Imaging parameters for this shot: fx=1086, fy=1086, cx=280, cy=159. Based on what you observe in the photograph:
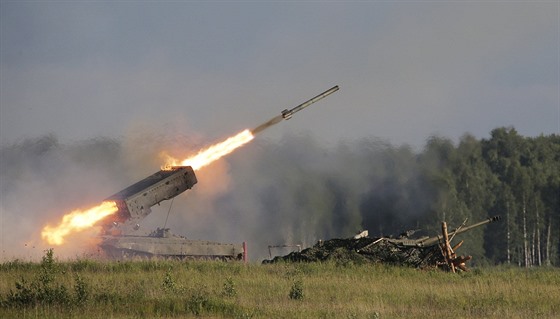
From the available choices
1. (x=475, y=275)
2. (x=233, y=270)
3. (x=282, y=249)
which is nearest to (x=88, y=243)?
(x=233, y=270)

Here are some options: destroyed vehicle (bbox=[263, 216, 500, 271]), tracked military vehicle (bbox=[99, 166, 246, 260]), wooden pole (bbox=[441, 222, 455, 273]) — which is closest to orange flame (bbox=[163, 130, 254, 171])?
tracked military vehicle (bbox=[99, 166, 246, 260])

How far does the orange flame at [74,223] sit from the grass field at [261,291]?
6293 millimetres

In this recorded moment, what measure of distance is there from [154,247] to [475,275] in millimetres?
12455

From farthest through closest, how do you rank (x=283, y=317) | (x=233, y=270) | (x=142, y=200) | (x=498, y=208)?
1. (x=498, y=208)
2. (x=142, y=200)
3. (x=233, y=270)
4. (x=283, y=317)

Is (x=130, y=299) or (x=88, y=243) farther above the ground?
(x=88, y=243)

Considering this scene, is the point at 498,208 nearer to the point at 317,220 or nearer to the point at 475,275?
the point at 317,220

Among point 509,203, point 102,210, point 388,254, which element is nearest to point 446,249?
point 388,254

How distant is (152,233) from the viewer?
40656 mm

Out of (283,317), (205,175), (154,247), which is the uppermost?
(205,175)

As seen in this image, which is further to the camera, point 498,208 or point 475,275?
point 498,208

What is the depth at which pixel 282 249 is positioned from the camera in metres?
60.5

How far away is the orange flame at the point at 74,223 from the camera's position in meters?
38.5

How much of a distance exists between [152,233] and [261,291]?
14.7 meters

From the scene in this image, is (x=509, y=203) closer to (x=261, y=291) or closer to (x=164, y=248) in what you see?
(x=164, y=248)
